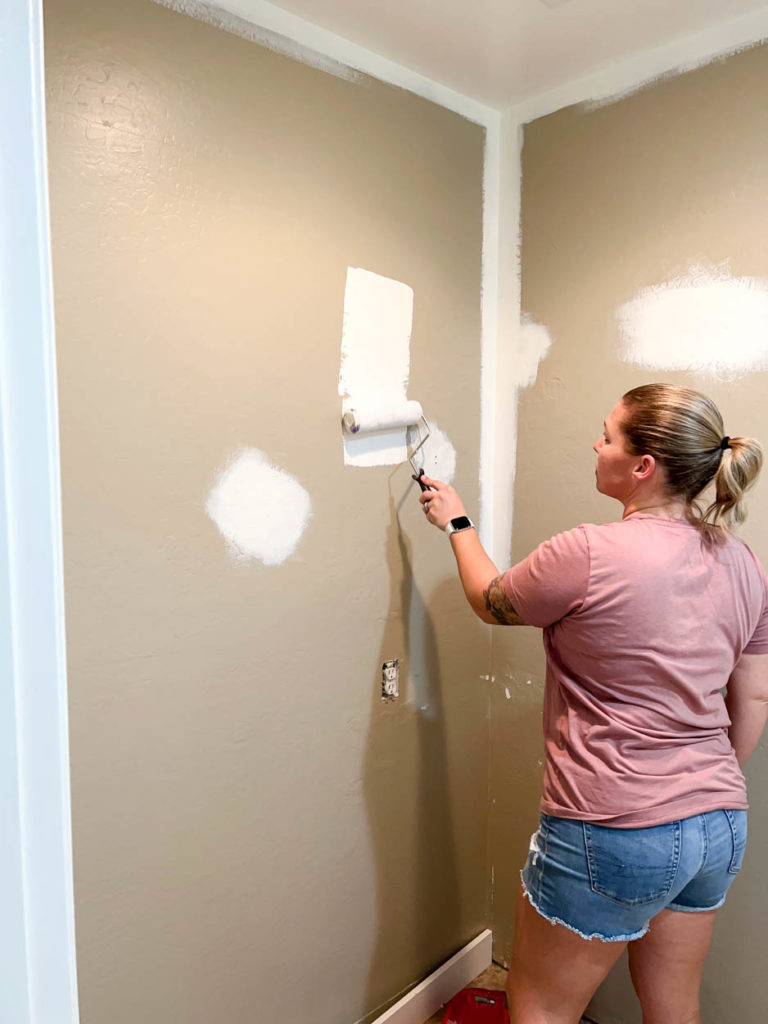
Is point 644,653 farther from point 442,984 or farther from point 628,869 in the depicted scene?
point 442,984

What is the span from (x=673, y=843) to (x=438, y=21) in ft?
5.40

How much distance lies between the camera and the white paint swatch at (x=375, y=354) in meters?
1.61

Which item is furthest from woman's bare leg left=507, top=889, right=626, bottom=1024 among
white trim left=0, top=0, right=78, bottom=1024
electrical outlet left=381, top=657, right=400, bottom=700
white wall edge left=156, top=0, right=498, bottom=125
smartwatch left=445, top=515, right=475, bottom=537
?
white wall edge left=156, top=0, right=498, bottom=125

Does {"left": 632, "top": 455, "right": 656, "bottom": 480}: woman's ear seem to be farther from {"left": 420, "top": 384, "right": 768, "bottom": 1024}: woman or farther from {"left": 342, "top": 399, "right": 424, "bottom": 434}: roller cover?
{"left": 342, "top": 399, "right": 424, "bottom": 434}: roller cover

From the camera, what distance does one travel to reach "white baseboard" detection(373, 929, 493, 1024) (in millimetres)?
1851

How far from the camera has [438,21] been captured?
59.9 inches

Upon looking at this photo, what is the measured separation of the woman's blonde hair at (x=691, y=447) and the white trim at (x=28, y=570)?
3.60ft

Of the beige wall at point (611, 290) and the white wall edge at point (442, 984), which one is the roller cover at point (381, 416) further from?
the white wall edge at point (442, 984)

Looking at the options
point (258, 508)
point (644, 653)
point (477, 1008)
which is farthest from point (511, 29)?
point (477, 1008)

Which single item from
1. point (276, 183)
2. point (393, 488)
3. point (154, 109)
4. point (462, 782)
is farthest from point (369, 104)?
point (462, 782)

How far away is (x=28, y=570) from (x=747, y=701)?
4.66ft

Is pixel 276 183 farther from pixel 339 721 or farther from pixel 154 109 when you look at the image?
pixel 339 721

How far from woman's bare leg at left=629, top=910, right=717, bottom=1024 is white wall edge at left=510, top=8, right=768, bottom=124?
68.7 inches

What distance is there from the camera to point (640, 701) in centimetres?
125
